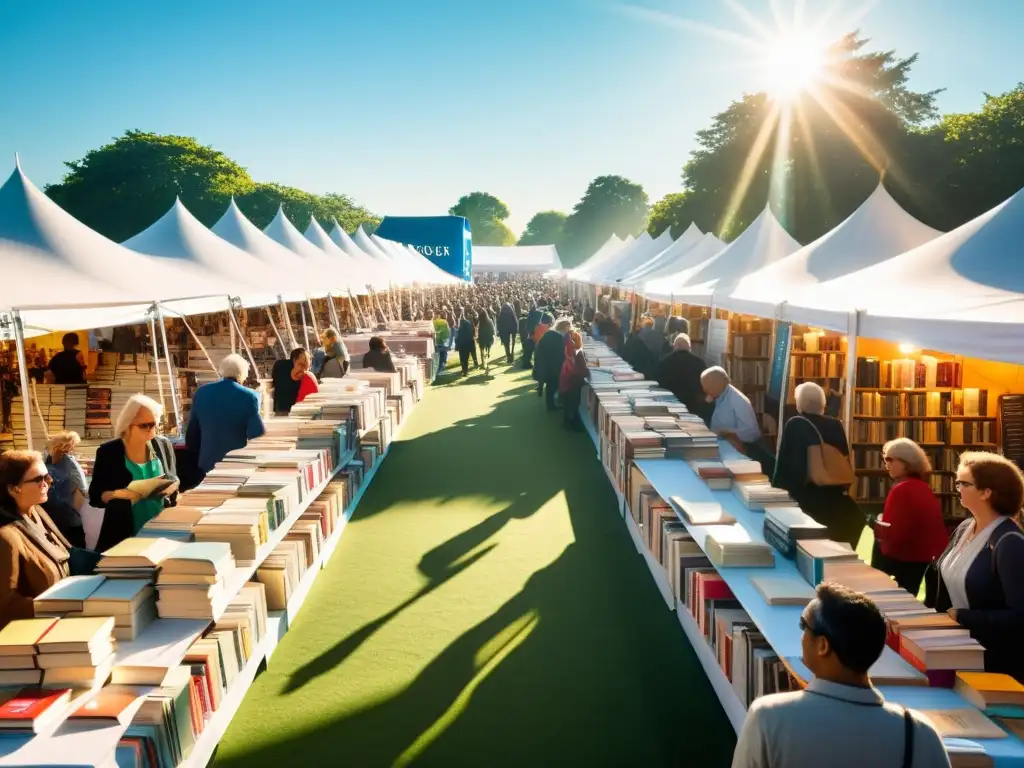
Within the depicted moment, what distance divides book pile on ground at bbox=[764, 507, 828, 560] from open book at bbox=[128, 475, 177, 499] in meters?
3.59

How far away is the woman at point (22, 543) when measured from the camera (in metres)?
3.04

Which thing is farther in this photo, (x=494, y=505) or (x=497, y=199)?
(x=497, y=199)

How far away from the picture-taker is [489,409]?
43.0ft

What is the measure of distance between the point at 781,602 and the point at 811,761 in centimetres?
168

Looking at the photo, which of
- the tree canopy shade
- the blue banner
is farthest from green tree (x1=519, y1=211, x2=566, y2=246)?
the blue banner

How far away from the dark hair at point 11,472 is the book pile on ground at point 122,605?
0.53 metres

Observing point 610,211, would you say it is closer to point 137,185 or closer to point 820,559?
point 137,185

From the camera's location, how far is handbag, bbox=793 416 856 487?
4.85 metres

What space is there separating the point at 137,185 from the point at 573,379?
45.1 meters

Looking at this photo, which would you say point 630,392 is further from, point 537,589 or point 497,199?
point 497,199

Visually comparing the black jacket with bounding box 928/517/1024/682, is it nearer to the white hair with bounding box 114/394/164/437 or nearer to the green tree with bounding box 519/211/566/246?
the white hair with bounding box 114/394/164/437

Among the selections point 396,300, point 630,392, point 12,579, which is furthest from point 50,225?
point 396,300

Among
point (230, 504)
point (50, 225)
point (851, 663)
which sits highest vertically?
point (50, 225)

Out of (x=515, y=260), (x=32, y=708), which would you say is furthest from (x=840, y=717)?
(x=515, y=260)
